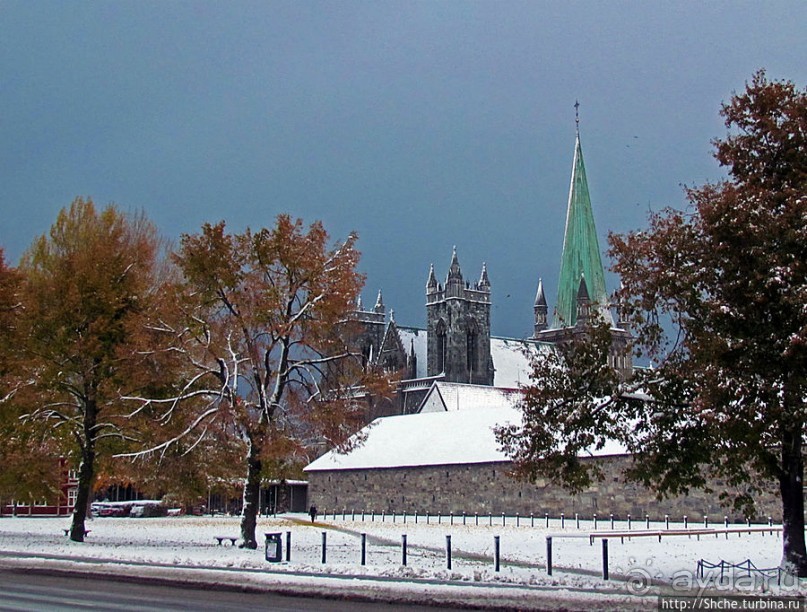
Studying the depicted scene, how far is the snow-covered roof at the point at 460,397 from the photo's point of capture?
9340cm

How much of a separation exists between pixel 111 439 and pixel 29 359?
405 cm

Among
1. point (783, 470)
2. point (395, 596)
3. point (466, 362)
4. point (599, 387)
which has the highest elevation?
point (466, 362)

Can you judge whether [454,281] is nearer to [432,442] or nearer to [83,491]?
[432,442]

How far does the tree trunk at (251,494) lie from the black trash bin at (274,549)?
14.1 feet

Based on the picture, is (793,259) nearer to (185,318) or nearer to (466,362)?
(185,318)

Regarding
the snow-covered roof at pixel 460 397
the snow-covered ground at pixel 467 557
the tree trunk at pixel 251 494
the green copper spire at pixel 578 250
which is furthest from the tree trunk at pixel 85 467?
the green copper spire at pixel 578 250

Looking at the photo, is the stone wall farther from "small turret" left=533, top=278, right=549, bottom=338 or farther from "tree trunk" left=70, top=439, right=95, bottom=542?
"small turret" left=533, top=278, right=549, bottom=338

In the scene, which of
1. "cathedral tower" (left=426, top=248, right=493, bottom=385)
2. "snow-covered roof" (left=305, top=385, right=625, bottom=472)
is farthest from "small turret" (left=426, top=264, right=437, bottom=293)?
"snow-covered roof" (left=305, top=385, right=625, bottom=472)

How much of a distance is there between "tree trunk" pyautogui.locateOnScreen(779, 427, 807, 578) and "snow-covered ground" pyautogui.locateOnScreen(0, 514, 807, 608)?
25.8 inches

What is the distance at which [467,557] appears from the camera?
26.9m

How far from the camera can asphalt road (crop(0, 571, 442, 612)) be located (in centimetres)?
1547

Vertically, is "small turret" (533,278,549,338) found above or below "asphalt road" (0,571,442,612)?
above

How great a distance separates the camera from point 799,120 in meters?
19.6

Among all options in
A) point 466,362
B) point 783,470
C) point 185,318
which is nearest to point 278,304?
point 185,318
